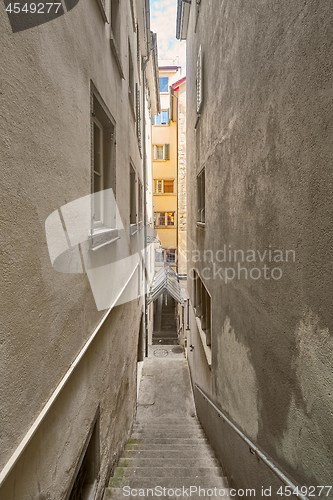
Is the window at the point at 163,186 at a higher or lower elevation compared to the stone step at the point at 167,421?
higher

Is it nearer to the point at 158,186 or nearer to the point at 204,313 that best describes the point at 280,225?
→ the point at 204,313

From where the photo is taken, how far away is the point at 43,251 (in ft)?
6.47

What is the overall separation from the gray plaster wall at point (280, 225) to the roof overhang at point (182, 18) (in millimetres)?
6556

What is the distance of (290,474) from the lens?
2.28 m

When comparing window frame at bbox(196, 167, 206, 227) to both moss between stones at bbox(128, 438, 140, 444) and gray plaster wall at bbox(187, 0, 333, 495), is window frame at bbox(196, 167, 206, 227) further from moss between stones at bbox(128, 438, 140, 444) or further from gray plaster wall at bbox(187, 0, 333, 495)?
moss between stones at bbox(128, 438, 140, 444)

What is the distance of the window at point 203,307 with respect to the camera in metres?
6.52

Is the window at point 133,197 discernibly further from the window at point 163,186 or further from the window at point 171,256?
the window at point 171,256

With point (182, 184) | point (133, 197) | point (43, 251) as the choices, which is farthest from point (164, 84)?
point (43, 251)

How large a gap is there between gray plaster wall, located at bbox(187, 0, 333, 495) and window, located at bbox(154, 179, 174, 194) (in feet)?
60.6

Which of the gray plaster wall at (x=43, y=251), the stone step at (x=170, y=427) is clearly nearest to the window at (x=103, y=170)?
the gray plaster wall at (x=43, y=251)

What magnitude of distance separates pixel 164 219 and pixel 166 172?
12.0 feet

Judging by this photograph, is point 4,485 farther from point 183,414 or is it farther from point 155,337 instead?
point 155,337

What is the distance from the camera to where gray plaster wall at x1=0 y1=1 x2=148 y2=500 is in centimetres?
155

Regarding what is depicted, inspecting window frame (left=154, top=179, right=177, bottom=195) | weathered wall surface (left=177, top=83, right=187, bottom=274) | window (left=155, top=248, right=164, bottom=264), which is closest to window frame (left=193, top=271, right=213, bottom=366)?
window (left=155, top=248, right=164, bottom=264)
